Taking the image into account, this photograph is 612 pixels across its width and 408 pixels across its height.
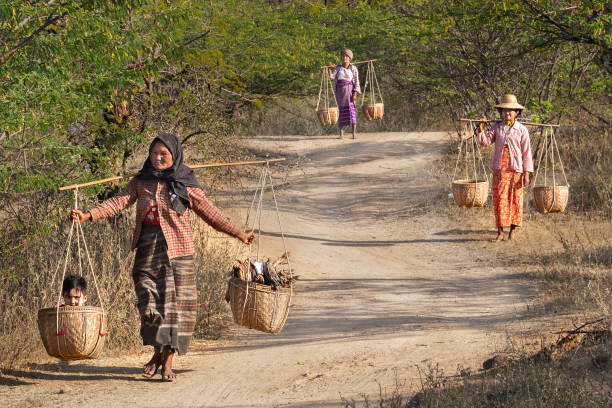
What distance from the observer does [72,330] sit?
18.1ft

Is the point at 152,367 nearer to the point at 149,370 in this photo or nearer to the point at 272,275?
the point at 149,370

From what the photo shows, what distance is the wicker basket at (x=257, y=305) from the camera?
6.32m

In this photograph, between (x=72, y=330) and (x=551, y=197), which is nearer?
(x=72, y=330)

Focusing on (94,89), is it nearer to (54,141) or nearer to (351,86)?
(54,141)

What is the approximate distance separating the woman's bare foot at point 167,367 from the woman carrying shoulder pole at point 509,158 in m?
5.40

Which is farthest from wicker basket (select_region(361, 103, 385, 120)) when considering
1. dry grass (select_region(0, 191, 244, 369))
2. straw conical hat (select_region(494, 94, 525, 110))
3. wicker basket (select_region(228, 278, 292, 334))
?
wicker basket (select_region(228, 278, 292, 334))

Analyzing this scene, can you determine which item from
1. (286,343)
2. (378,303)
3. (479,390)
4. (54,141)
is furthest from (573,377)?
(54,141)

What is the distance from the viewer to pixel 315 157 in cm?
1819

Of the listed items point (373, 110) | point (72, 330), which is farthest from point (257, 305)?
point (373, 110)

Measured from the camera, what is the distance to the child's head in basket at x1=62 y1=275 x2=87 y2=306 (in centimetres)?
616

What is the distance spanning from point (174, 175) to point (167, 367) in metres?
1.46

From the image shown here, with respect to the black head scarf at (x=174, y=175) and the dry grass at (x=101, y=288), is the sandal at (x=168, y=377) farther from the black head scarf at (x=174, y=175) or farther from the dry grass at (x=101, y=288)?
the black head scarf at (x=174, y=175)

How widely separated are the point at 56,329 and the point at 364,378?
2191 mm

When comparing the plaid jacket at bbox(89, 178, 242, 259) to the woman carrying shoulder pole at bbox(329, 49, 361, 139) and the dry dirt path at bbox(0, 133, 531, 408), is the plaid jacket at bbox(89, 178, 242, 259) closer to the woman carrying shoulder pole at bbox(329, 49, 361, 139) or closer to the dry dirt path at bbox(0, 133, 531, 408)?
the dry dirt path at bbox(0, 133, 531, 408)
